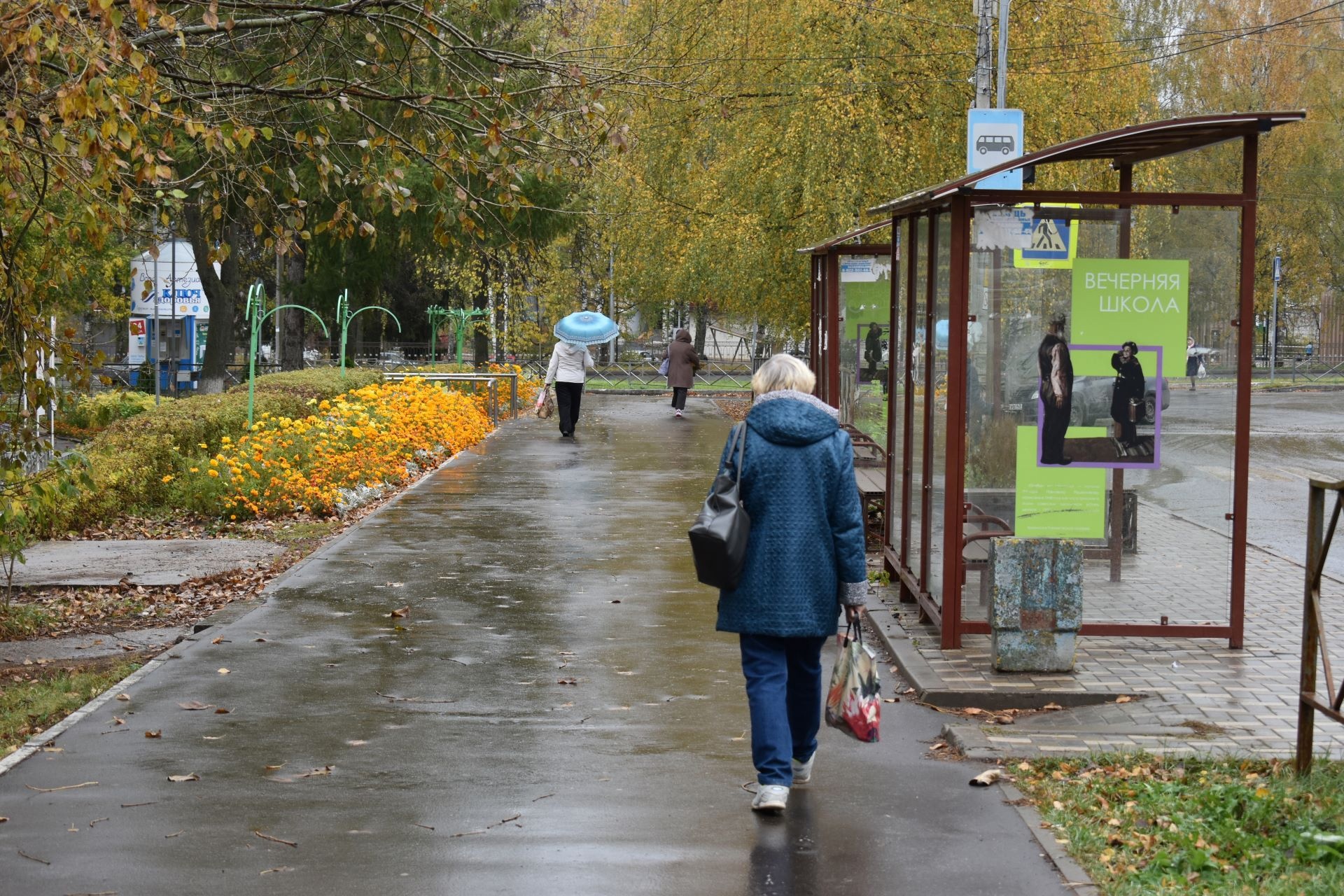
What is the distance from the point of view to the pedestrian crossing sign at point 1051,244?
27.6 ft

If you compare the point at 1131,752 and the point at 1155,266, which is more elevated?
the point at 1155,266

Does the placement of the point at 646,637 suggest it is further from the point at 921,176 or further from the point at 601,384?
the point at 601,384

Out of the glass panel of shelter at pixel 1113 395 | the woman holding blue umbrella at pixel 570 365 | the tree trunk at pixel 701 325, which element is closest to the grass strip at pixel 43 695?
the glass panel of shelter at pixel 1113 395

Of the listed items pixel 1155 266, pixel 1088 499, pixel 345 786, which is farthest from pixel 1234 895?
pixel 1155 266

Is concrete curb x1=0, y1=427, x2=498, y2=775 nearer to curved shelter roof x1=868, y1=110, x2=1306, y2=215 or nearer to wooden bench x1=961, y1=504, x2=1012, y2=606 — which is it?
wooden bench x1=961, y1=504, x2=1012, y2=606

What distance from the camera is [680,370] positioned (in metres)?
30.2

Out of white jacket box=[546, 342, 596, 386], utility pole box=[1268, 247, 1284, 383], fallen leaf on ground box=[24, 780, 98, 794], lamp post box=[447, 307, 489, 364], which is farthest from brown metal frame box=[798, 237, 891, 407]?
utility pole box=[1268, 247, 1284, 383]

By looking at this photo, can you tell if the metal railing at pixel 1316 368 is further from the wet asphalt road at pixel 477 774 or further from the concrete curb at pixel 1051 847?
the concrete curb at pixel 1051 847

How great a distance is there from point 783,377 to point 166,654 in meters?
4.22

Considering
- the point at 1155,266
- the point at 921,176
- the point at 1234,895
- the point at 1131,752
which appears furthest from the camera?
the point at 921,176

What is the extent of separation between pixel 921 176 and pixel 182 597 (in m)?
15.5

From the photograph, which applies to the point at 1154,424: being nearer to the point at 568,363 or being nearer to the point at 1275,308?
the point at 568,363

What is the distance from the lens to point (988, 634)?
866 cm

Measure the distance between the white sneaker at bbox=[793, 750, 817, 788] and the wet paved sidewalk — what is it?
80 centimetres
